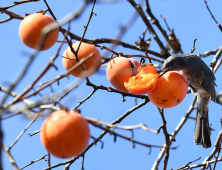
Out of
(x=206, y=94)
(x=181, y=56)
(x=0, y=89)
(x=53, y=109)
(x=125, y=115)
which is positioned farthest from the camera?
(x=206, y=94)

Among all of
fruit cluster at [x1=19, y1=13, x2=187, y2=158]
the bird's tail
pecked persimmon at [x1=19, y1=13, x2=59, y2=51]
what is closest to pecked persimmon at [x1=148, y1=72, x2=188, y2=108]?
fruit cluster at [x1=19, y1=13, x2=187, y2=158]

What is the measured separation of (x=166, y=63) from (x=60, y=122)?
174 centimetres

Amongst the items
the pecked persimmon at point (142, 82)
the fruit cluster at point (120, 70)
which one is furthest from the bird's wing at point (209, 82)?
the pecked persimmon at point (142, 82)

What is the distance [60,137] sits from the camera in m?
1.62

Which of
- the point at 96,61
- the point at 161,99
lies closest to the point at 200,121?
the point at 161,99

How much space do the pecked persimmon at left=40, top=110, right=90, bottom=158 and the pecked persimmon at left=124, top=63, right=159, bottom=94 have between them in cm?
86

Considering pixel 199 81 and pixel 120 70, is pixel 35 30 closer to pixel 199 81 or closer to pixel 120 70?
pixel 120 70

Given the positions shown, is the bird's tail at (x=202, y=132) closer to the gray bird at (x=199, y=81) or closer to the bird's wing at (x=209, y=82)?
the gray bird at (x=199, y=81)

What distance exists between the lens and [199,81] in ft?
11.7

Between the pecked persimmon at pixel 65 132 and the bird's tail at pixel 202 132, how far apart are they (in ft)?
8.30

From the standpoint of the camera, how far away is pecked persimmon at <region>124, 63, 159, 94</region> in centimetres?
245

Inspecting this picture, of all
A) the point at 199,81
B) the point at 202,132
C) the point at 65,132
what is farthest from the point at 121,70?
the point at 202,132

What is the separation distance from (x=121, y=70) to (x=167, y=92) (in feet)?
1.18

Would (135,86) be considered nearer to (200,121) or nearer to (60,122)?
(60,122)
